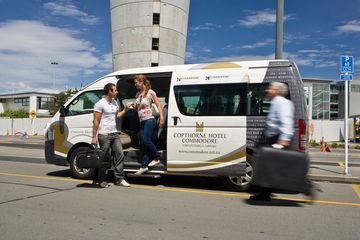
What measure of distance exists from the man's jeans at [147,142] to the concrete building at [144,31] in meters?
37.0

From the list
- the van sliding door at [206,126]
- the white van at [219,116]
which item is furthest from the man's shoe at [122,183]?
the van sliding door at [206,126]

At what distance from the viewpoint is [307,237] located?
491 cm

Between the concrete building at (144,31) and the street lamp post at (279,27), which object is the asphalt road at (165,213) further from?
the concrete building at (144,31)

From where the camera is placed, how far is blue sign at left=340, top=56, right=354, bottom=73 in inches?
408

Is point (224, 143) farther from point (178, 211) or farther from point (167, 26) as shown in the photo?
point (167, 26)

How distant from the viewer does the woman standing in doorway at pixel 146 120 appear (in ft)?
27.0

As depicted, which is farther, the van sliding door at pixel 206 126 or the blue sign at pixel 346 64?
the blue sign at pixel 346 64

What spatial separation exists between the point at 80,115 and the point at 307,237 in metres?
5.80

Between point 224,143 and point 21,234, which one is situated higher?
point 224,143

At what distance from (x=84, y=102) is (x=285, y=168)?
16.0ft

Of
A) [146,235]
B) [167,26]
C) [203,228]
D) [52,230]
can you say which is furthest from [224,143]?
[167,26]

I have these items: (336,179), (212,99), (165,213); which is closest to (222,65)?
(212,99)

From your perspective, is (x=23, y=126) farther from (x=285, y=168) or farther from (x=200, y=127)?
(x=285, y=168)

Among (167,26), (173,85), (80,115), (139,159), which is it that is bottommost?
(139,159)
